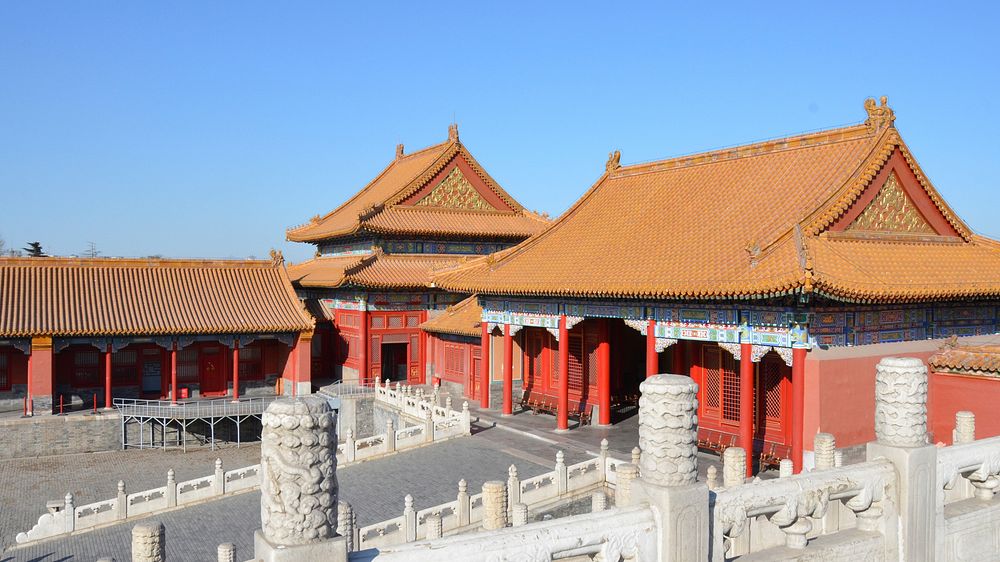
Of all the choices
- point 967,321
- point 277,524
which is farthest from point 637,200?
point 277,524

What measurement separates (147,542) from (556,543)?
692cm

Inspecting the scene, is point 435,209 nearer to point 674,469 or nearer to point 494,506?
point 494,506

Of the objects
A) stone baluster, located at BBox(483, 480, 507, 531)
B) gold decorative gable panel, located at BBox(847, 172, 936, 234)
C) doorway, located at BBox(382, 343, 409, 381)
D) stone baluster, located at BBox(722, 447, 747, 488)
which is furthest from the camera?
doorway, located at BBox(382, 343, 409, 381)

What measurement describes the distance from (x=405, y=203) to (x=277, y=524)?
103 feet

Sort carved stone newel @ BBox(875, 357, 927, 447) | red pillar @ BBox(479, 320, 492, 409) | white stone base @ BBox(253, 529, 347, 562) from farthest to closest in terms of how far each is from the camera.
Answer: red pillar @ BBox(479, 320, 492, 409)
carved stone newel @ BBox(875, 357, 927, 447)
white stone base @ BBox(253, 529, 347, 562)

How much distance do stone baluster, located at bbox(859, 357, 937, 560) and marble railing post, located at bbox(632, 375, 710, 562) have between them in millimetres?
2467

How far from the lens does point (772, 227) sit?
61.0 ft

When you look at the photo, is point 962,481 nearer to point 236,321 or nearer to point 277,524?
point 277,524

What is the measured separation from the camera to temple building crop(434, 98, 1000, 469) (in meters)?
16.8

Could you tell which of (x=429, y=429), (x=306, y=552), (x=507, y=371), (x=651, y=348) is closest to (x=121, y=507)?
(x=429, y=429)

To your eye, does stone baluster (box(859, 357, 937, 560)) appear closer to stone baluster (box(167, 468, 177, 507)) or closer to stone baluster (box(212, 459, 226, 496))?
stone baluster (box(212, 459, 226, 496))

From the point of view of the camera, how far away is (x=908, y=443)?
26.0ft

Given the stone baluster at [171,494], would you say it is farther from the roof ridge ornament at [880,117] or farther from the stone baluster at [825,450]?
the roof ridge ornament at [880,117]

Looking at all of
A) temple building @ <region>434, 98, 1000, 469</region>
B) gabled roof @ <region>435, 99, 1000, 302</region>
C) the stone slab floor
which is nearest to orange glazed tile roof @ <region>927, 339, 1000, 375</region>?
temple building @ <region>434, 98, 1000, 469</region>
